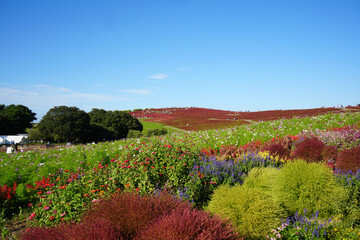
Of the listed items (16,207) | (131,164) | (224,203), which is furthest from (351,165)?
(16,207)

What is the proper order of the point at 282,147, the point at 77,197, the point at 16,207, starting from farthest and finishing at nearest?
the point at 282,147 → the point at 16,207 → the point at 77,197

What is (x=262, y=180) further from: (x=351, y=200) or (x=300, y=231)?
(x=351, y=200)

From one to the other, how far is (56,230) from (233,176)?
3.81 m

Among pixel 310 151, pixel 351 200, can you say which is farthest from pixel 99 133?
pixel 351 200

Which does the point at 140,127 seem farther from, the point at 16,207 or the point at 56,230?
the point at 56,230

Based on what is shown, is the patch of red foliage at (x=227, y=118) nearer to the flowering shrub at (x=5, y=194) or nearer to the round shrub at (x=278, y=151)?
the round shrub at (x=278, y=151)

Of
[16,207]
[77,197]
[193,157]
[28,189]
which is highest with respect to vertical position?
[193,157]

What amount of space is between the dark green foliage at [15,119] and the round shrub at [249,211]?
137 feet

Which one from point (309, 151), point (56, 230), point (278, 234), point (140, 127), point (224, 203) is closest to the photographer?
point (56, 230)

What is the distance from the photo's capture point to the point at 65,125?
2498 cm

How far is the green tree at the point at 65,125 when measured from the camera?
2498 cm

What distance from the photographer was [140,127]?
3091cm

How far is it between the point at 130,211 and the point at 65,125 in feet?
81.5

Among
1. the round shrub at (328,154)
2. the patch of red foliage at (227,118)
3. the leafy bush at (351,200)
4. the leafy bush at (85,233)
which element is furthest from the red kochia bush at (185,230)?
the patch of red foliage at (227,118)
